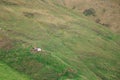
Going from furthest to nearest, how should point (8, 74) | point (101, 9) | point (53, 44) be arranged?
point (101, 9) < point (53, 44) < point (8, 74)

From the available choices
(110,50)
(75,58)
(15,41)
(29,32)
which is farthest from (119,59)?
(15,41)

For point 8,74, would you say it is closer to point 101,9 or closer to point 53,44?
point 53,44

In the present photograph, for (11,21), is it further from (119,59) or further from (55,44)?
(119,59)

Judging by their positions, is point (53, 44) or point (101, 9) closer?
point (53, 44)

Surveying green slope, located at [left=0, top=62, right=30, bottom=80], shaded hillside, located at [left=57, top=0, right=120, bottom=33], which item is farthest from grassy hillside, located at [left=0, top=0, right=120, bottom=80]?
shaded hillside, located at [left=57, top=0, right=120, bottom=33]

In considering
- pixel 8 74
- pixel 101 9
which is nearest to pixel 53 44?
pixel 8 74

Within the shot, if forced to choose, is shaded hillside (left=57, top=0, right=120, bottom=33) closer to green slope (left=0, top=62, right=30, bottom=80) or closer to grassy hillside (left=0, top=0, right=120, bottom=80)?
grassy hillside (left=0, top=0, right=120, bottom=80)

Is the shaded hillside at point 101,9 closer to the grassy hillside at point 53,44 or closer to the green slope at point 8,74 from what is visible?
the grassy hillside at point 53,44
